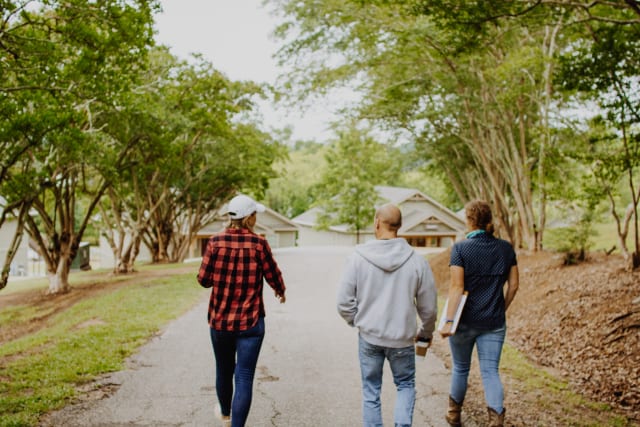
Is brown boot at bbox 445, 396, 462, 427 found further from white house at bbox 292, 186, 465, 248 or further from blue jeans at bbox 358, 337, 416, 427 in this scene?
white house at bbox 292, 186, 465, 248

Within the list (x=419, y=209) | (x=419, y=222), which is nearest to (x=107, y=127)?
(x=419, y=222)

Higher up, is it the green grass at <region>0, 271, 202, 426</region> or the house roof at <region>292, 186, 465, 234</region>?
the house roof at <region>292, 186, 465, 234</region>

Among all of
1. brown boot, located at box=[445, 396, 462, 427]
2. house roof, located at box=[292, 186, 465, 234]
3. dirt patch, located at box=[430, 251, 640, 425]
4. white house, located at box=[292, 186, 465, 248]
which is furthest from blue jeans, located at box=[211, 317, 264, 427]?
house roof, located at box=[292, 186, 465, 234]

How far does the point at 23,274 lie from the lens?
3900 centimetres

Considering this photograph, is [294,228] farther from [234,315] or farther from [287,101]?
[234,315]

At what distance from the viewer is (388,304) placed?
3643mm

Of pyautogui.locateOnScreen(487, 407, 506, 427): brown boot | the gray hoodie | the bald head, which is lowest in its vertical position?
pyautogui.locateOnScreen(487, 407, 506, 427): brown boot

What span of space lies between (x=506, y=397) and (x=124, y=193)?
77.8 feet

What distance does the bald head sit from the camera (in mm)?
3717

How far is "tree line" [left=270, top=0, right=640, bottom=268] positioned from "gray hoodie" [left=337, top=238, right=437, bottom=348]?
213 inches

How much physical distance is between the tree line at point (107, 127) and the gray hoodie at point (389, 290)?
742 cm

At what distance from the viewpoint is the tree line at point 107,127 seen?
33.0ft

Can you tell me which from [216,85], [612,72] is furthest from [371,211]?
[612,72]

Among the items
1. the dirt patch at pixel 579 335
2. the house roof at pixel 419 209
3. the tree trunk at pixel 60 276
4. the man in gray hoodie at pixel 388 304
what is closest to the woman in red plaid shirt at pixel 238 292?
the man in gray hoodie at pixel 388 304
